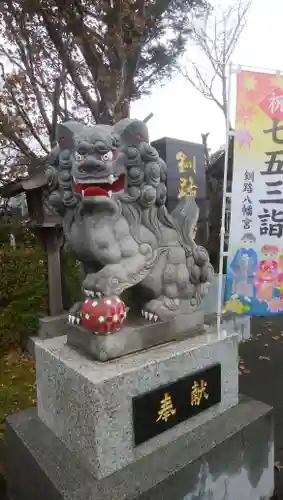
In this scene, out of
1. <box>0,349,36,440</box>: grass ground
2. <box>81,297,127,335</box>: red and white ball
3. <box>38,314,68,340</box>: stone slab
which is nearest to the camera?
<box>81,297,127,335</box>: red and white ball

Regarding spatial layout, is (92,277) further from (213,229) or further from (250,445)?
(213,229)

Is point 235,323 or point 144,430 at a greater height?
point 144,430

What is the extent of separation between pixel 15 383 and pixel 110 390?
10.8 ft

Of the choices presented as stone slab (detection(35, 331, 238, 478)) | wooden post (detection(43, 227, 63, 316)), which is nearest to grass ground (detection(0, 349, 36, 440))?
wooden post (detection(43, 227, 63, 316))

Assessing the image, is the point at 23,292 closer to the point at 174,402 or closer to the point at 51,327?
the point at 51,327

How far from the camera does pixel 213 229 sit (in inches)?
333

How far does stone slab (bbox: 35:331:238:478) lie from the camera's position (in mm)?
1833

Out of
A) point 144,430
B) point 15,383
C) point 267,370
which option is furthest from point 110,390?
point 267,370

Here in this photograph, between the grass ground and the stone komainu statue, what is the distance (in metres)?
2.38

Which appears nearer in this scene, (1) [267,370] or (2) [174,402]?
(2) [174,402]

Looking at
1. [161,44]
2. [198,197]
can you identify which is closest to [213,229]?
[161,44]

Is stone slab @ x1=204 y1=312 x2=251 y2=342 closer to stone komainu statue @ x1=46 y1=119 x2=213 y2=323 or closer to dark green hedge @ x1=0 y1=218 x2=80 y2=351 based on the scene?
dark green hedge @ x1=0 y1=218 x2=80 y2=351

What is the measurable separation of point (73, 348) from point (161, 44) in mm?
6723

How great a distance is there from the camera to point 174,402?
84.3 inches
